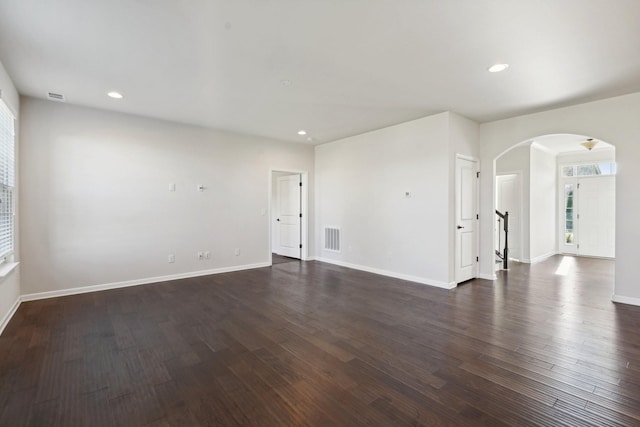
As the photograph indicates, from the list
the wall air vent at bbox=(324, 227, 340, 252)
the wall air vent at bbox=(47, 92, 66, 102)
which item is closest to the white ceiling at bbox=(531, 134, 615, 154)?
the wall air vent at bbox=(324, 227, 340, 252)

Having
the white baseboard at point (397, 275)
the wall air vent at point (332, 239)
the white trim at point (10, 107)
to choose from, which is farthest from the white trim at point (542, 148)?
the white trim at point (10, 107)

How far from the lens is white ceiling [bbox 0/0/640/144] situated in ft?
7.40

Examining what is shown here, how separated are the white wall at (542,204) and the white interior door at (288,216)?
5422 millimetres

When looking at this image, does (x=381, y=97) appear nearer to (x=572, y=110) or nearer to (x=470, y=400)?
(x=572, y=110)

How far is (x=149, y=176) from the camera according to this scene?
502cm

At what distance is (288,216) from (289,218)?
0.22 feet

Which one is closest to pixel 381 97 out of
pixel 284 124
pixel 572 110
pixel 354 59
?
pixel 354 59

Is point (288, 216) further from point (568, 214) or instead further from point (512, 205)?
point (568, 214)

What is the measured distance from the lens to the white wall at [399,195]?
4754 millimetres

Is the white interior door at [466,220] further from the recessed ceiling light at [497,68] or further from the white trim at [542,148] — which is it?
the white trim at [542,148]

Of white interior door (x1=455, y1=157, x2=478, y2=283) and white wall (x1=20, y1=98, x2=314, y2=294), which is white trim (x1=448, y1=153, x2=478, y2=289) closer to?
white interior door (x1=455, y1=157, x2=478, y2=283)

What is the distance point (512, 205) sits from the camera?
743 cm

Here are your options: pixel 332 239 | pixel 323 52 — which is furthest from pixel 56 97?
pixel 332 239

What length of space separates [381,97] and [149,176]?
3887 millimetres
